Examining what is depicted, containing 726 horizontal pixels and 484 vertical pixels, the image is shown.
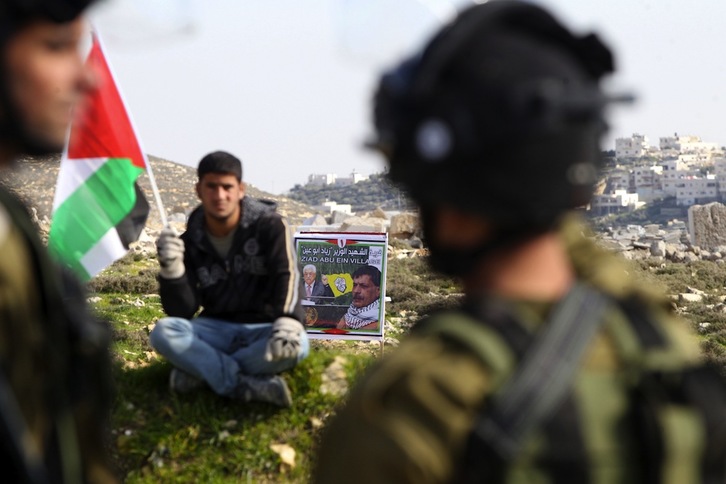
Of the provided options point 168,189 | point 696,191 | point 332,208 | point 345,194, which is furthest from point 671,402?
point 696,191

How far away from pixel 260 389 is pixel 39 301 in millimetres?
4593

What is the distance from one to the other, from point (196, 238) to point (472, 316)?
15.3 feet

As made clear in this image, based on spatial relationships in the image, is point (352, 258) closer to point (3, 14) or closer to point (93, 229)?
point (93, 229)

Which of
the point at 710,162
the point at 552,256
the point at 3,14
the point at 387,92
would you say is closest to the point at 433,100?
the point at 387,92

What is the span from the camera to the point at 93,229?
585 centimetres

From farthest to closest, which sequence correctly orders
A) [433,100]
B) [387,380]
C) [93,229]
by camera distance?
1. [93,229]
2. [433,100]
3. [387,380]

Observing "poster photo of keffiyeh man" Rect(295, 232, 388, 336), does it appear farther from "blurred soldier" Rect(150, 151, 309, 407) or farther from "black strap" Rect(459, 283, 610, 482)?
"black strap" Rect(459, 283, 610, 482)

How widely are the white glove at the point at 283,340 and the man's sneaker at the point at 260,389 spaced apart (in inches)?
10.3

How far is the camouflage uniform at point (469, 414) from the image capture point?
1478mm

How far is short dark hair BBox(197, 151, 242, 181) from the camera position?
6113mm

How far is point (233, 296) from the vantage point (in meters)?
6.13

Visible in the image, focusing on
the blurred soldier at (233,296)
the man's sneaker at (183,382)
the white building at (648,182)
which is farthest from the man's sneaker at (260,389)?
the white building at (648,182)

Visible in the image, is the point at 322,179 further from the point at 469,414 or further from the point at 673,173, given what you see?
the point at 469,414

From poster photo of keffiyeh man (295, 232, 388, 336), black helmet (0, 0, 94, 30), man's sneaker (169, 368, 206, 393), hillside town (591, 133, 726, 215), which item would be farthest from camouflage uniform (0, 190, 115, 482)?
hillside town (591, 133, 726, 215)
